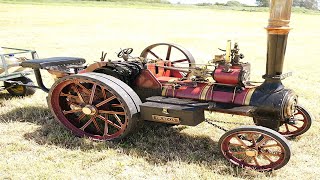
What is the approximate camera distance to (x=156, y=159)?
4.69 m

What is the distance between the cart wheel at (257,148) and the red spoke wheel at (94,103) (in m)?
1.26

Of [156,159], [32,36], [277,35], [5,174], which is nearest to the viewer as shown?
[277,35]

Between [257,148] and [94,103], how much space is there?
2302mm

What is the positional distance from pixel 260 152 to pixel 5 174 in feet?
9.71

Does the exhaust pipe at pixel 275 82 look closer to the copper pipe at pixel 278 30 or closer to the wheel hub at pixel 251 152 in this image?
the copper pipe at pixel 278 30

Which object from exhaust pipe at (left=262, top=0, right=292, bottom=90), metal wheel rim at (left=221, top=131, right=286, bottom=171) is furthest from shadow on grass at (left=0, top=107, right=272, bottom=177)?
exhaust pipe at (left=262, top=0, right=292, bottom=90)

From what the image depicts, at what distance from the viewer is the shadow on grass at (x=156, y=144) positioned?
4.68m

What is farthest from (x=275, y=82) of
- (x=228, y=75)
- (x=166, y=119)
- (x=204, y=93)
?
(x=166, y=119)

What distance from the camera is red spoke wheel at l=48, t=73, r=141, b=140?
480 cm

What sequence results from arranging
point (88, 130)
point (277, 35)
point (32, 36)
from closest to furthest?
point (277, 35)
point (88, 130)
point (32, 36)

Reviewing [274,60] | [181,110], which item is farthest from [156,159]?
[274,60]

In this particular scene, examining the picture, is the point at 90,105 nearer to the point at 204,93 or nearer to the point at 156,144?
the point at 156,144

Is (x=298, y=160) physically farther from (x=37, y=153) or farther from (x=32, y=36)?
(x=32, y=36)

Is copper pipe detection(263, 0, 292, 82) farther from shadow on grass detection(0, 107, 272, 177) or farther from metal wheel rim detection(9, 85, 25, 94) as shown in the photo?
metal wheel rim detection(9, 85, 25, 94)
